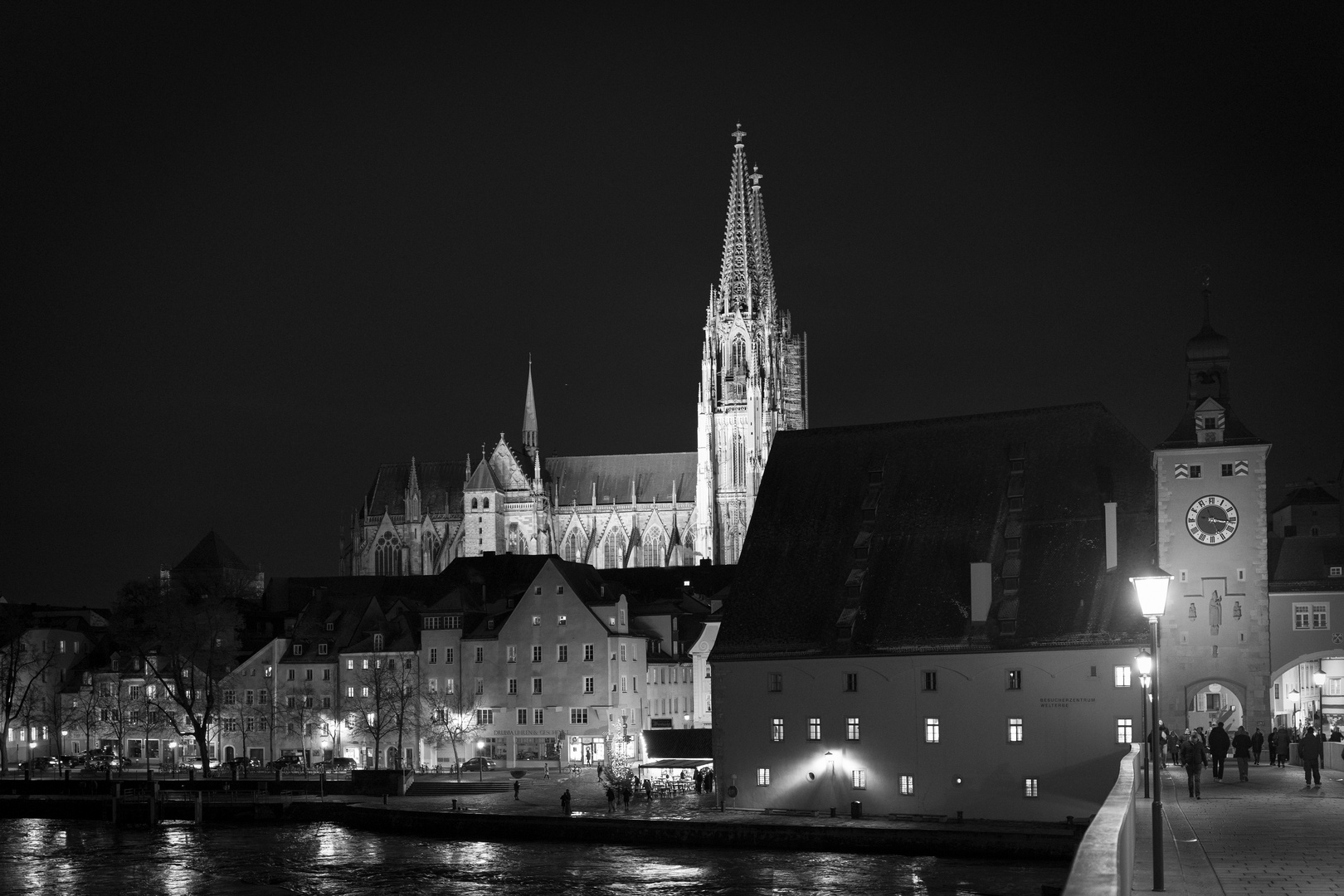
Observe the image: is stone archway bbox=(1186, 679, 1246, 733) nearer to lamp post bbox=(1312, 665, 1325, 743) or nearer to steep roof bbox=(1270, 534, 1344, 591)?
lamp post bbox=(1312, 665, 1325, 743)

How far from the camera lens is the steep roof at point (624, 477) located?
182125mm

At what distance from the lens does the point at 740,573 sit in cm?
6588

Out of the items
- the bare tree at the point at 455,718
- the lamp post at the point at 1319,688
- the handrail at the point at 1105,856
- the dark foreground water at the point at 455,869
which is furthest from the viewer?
the bare tree at the point at 455,718

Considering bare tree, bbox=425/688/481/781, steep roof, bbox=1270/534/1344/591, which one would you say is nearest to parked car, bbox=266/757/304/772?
bare tree, bbox=425/688/481/781

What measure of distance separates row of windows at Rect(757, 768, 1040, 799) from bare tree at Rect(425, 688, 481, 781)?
109ft

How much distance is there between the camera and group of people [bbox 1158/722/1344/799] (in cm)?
3284

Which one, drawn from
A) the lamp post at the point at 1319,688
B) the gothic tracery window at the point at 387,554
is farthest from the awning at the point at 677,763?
the gothic tracery window at the point at 387,554

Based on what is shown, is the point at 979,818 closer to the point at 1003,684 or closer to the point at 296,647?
the point at 1003,684

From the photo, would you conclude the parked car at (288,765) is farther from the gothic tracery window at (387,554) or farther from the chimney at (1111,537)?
the gothic tracery window at (387,554)

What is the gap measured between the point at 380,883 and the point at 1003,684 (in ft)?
71.4

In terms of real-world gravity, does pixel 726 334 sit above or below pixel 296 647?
above

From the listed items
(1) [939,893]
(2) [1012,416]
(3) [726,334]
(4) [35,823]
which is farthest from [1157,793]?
(3) [726,334]

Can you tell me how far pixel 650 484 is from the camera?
183 m

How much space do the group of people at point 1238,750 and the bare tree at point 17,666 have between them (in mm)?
76203
